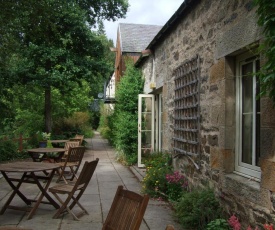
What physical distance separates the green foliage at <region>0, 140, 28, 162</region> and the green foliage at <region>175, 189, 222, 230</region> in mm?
8791

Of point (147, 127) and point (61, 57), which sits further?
point (61, 57)

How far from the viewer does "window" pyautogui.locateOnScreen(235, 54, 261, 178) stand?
365cm

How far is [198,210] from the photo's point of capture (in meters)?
4.14

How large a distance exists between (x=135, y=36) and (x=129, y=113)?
365 inches

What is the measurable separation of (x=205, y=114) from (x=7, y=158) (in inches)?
355

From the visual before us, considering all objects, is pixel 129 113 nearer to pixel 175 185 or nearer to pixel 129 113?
pixel 129 113

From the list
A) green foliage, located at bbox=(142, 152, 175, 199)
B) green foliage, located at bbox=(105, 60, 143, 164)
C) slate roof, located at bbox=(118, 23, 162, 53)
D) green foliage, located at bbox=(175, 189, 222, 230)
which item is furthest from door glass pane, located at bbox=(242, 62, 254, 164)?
slate roof, located at bbox=(118, 23, 162, 53)

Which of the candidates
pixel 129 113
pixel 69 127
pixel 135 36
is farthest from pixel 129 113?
pixel 135 36

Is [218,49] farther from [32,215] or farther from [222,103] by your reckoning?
[32,215]

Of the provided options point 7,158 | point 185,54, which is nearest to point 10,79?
point 7,158

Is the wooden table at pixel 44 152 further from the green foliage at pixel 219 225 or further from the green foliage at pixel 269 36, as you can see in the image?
the green foliage at pixel 269 36

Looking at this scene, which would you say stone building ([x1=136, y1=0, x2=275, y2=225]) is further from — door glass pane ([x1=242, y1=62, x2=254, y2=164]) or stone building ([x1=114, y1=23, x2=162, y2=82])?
stone building ([x1=114, y1=23, x2=162, y2=82])

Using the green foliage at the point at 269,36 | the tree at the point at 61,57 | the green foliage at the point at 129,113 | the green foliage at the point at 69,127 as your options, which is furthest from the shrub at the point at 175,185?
the green foliage at the point at 69,127

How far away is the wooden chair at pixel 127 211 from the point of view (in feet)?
8.13
